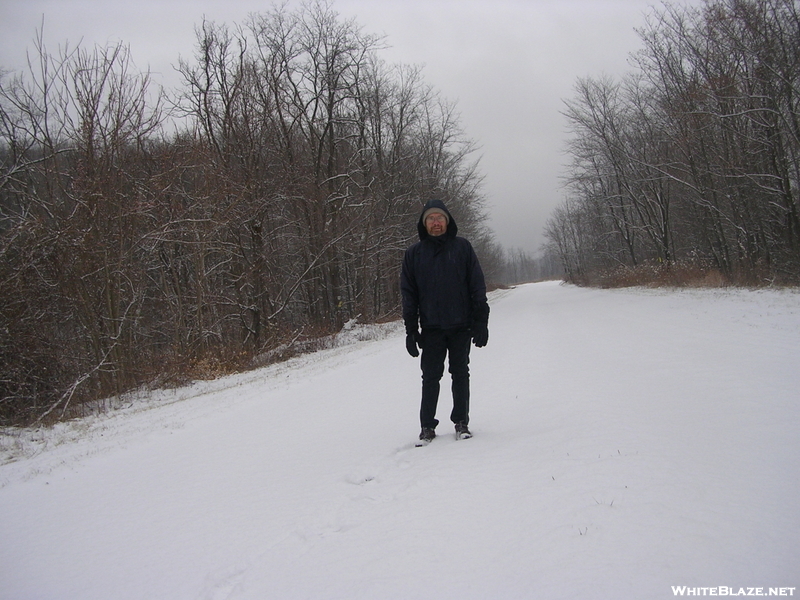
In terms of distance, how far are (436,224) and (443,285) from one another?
557 millimetres

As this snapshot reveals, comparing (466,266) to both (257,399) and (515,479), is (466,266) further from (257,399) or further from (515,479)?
(257,399)

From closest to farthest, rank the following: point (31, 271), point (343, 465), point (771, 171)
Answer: point (343, 465) < point (31, 271) < point (771, 171)

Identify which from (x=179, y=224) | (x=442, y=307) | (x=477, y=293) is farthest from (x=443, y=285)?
(x=179, y=224)

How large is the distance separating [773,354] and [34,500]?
26.3 feet

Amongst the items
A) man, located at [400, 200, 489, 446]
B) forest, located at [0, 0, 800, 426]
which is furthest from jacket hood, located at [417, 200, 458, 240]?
forest, located at [0, 0, 800, 426]

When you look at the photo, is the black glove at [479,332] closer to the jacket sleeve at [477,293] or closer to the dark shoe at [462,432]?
the jacket sleeve at [477,293]

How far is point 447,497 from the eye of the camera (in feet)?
9.13

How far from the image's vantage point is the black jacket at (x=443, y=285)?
3945mm

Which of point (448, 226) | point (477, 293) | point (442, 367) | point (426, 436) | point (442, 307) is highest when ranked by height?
point (448, 226)

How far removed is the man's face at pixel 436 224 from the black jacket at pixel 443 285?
6cm

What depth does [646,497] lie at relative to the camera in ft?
7.96

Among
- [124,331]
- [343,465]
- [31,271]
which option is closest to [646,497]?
[343,465]

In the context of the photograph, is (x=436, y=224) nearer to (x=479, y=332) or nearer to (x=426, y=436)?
(x=479, y=332)

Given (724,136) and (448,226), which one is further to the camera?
(724,136)
